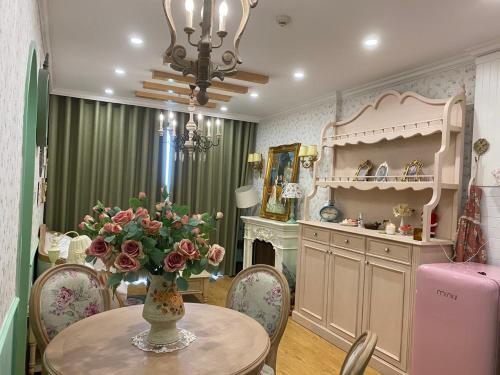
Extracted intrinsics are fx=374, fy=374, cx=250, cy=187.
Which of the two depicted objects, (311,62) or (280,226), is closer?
(311,62)

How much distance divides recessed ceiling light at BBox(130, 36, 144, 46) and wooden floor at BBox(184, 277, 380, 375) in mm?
2830

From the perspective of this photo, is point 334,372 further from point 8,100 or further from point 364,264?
point 8,100

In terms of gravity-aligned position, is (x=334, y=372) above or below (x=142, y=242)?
below

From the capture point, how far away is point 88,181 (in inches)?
199

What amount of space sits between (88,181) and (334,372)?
12.7 feet

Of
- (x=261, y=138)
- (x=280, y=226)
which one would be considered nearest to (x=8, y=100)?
(x=280, y=226)

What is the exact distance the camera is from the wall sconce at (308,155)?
4.52m

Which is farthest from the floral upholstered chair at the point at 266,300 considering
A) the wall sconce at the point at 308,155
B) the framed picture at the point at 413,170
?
the wall sconce at the point at 308,155

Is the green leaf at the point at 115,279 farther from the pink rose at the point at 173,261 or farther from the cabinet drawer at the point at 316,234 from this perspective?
the cabinet drawer at the point at 316,234

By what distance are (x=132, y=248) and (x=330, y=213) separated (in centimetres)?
305

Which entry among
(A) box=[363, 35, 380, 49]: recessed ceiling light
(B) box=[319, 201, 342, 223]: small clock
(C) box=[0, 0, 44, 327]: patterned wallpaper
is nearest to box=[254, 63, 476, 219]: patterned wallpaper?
(B) box=[319, 201, 342, 223]: small clock

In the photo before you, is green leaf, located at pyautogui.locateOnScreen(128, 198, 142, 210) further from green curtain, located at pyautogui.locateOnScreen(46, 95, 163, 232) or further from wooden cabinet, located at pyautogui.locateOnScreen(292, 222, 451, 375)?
green curtain, located at pyautogui.locateOnScreen(46, 95, 163, 232)

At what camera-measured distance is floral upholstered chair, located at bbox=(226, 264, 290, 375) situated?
6.83ft

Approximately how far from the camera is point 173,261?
139 centimetres
